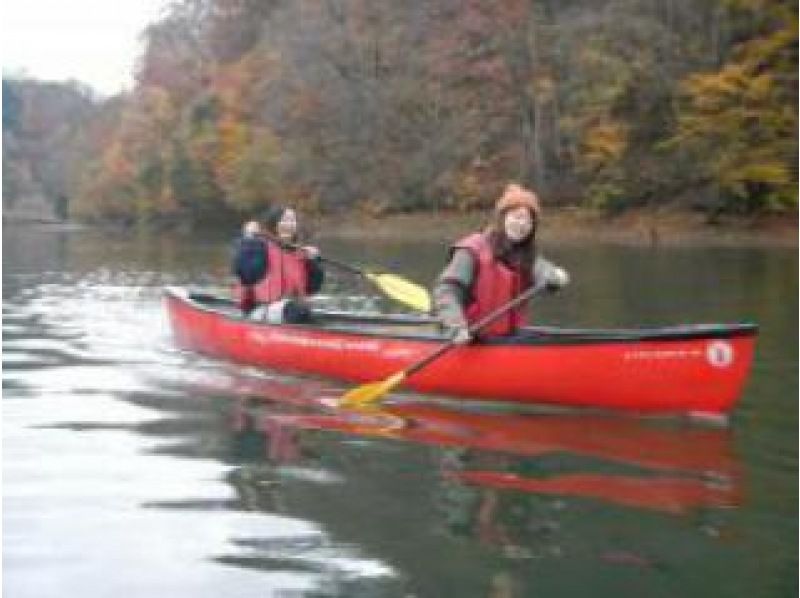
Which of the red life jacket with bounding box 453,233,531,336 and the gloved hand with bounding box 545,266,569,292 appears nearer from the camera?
the gloved hand with bounding box 545,266,569,292

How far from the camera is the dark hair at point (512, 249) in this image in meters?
8.70

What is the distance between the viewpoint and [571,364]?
877cm

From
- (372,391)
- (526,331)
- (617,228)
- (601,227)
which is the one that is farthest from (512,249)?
(601,227)

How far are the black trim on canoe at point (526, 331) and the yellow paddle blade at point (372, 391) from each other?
44 centimetres

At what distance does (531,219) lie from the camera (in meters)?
8.48

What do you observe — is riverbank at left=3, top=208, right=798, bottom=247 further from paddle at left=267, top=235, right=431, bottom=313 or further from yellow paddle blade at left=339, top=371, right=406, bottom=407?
yellow paddle blade at left=339, top=371, right=406, bottom=407

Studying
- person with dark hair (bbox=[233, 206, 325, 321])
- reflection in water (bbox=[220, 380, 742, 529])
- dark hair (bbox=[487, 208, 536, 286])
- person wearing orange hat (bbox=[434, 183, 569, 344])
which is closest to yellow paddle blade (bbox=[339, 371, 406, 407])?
reflection in water (bbox=[220, 380, 742, 529])

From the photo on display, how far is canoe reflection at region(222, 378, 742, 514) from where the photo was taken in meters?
6.88

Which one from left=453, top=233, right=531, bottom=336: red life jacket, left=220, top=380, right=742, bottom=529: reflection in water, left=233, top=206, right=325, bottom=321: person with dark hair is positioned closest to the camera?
left=220, top=380, right=742, bottom=529: reflection in water

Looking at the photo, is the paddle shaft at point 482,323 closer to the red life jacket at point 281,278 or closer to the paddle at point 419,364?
the paddle at point 419,364

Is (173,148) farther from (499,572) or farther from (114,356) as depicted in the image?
(499,572)

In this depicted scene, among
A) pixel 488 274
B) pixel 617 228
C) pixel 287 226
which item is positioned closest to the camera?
pixel 488 274

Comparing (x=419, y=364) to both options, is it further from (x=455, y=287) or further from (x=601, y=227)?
(x=601, y=227)

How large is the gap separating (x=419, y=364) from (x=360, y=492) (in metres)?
2.30
